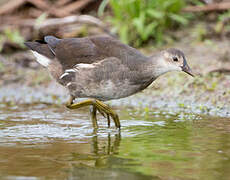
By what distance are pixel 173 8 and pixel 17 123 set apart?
4.46m

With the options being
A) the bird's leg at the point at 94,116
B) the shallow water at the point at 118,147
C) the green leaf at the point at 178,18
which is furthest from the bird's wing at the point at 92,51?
the green leaf at the point at 178,18

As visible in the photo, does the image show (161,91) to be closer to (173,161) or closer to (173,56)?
(173,56)

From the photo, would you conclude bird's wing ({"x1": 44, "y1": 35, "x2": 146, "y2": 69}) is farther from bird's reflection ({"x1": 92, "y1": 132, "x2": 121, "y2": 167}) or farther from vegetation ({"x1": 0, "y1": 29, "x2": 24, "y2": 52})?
vegetation ({"x1": 0, "y1": 29, "x2": 24, "y2": 52})

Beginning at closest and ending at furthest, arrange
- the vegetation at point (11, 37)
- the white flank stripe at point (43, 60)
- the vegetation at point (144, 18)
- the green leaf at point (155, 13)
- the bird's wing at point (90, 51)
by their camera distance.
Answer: the bird's wing at point (90, 51) → the white flank stripe at point (43, 60) → the green leaf at point (155, 13) → the vegetation at point (144, 18) → the vegetation at point (11, 37)

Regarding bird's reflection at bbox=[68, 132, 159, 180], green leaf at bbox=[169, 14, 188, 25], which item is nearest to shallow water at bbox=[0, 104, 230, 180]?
bird's reflection at bbox=[68, 132, 159, 180]

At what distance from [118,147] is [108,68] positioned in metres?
1.31

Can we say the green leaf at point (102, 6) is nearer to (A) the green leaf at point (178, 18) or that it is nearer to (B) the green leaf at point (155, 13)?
(B) the green leaf at point (155, 13)

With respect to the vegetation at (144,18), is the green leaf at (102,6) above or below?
above

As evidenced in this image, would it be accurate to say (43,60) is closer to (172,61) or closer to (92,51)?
(92,51)

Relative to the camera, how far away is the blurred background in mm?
4113

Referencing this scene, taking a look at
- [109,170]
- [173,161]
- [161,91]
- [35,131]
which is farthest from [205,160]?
[161,91]

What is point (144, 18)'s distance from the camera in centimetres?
923

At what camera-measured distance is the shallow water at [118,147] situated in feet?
12.7

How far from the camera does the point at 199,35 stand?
965cm
